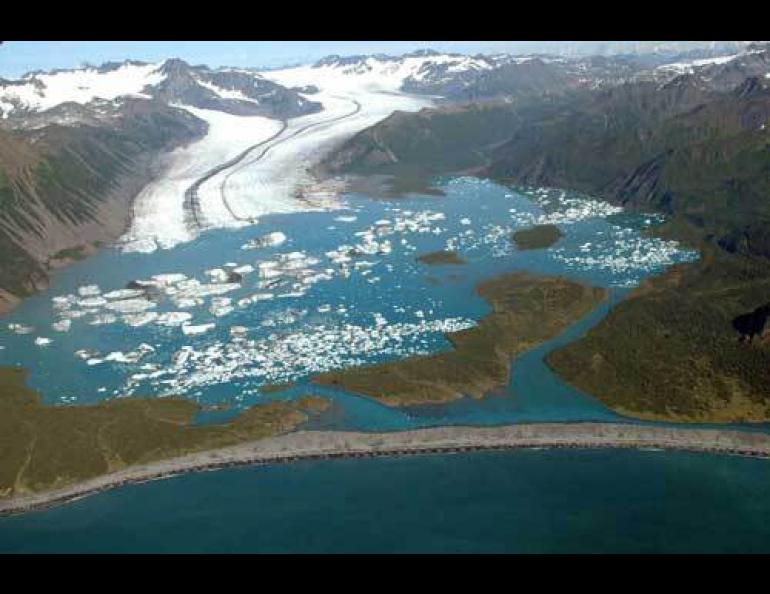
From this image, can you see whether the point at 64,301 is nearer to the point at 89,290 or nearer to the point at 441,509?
the point at 89,290

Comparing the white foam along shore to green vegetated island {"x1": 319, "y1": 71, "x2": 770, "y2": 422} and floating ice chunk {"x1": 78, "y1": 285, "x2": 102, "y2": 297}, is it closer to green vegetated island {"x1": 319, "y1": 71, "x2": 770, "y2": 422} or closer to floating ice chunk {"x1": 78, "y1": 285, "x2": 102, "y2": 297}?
green vegetated island {"x1": 319, "y1": 71, "x2": 770, "y2": 422}

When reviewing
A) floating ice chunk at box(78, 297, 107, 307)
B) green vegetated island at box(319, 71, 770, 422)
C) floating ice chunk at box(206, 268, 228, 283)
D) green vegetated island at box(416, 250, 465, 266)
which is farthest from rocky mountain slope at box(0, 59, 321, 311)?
green vegetated island at box(319, 71, 770, 422)

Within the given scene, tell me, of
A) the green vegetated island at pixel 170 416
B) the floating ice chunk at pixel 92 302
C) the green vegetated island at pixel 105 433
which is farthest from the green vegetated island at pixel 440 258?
the green vegetated island at pixel 105 433

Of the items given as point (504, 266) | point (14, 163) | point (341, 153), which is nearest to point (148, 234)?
point (14, 163)

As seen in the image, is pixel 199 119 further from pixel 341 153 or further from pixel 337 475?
pixel 337 475

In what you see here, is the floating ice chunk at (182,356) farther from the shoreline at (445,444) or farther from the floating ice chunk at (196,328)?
the shoreline at (445,444)
